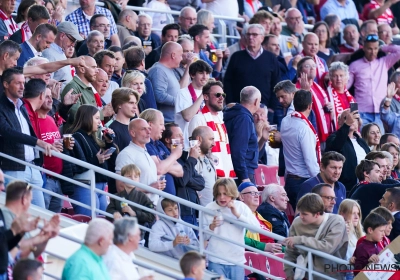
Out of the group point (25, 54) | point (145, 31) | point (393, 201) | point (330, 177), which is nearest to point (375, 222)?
point (393, 201)

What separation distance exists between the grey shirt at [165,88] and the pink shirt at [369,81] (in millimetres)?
3788

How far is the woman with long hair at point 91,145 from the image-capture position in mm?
10648

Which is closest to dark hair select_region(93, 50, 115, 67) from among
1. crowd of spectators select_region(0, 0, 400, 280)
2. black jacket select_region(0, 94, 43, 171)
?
crowd of spectators select_region(0, 0, 400, 280)

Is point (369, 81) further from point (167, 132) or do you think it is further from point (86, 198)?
point (86, 198)

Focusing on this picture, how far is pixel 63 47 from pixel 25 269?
18.0 feet

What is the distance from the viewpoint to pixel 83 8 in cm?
1455

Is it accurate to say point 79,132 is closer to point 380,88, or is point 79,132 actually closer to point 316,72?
point 316,72

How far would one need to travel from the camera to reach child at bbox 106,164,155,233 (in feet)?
33.2

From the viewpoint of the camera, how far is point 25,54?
12.2 meters

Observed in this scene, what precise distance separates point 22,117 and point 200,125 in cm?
249

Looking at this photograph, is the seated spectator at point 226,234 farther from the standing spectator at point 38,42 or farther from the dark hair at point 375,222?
the standing spectator at point 38,42

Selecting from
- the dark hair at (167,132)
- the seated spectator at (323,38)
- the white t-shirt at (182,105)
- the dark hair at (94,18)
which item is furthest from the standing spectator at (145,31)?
the dark hair at (167,132)

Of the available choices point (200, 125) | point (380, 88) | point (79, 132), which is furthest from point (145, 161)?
point (380, 88)

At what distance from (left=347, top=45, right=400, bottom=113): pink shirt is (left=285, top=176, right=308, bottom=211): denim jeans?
3.54 meters
